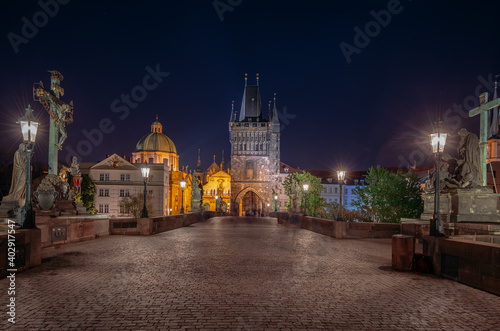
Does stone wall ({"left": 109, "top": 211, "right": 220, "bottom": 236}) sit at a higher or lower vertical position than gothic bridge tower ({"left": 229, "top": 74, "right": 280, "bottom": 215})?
lower

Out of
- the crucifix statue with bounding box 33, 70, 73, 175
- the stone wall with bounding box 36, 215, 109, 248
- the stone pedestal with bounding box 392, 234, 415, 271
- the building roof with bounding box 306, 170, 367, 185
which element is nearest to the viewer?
the stone pedestal with bounding box 392, 234, 415, 271

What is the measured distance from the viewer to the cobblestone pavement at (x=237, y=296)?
5379 mm

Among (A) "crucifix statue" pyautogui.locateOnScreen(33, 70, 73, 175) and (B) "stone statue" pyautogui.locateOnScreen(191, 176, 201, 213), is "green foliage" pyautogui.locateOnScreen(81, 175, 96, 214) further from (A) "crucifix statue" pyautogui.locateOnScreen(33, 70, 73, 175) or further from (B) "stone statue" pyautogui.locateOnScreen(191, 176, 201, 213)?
(A) "crucifix statue" pyautogui.locateOnScreen(33, 70, 73, 175)

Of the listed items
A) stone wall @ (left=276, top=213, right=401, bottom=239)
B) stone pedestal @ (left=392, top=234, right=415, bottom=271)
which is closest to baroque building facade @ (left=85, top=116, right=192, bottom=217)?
stone wall @ (left=276, top=213, right=401, bottom=239)

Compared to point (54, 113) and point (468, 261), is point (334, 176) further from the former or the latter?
point (468, 261)

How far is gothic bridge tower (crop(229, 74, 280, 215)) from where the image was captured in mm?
92125

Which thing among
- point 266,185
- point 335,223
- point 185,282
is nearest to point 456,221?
point 335,223

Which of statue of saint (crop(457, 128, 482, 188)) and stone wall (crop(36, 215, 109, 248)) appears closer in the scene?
stone wall (crop(36, 215, 109, 248))

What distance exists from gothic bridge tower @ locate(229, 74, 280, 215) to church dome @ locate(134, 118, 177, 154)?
15.6 m

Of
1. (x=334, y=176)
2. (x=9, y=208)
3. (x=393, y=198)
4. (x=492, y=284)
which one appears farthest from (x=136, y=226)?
(x=334, y=176)

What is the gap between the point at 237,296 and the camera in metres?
6.70

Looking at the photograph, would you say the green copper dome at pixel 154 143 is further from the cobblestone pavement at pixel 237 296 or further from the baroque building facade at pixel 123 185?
the cobblestone pavement at pixel 237 296

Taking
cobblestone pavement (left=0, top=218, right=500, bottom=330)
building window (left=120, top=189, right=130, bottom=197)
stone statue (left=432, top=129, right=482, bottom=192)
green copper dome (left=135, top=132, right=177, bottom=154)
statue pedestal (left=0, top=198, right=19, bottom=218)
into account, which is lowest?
building window (left=120, top=189, right=130, bottom=197)

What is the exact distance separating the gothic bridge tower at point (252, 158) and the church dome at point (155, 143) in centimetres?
1556
